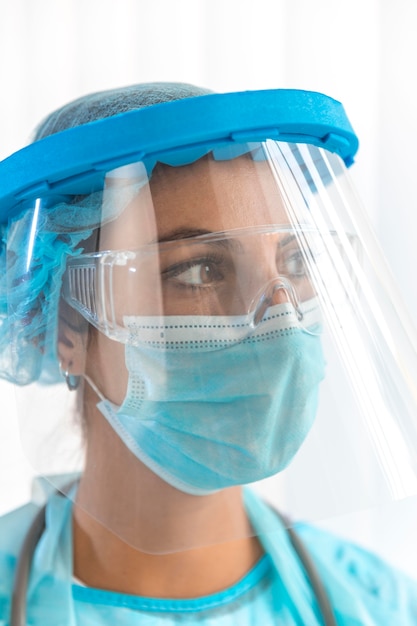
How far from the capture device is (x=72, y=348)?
1.09 metres

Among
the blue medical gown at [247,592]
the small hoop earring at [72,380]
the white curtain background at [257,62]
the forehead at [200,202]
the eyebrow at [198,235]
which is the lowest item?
the blue medical gown at [247,592]

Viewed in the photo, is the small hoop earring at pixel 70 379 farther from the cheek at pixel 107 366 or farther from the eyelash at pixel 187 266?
the eyelash at pixel 187 266

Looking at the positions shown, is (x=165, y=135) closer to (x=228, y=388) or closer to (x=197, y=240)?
(x=197, y=240)

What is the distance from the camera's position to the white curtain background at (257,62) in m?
1.69

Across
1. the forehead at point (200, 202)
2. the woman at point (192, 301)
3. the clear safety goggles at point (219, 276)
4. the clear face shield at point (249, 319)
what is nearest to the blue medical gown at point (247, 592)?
the woman at point (192, 301)

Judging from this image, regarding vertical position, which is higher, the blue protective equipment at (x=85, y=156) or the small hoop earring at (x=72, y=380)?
the blue protective equipment at (x=85, y=156)

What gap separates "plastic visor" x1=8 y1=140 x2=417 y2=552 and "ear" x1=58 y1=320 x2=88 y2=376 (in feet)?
0.11

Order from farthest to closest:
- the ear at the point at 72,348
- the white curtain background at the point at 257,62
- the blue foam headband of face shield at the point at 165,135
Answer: the white curtain background at the point at 257,62 < the ear at the point at 72,348 < the blue foam headband of face shield at the point at 165,135

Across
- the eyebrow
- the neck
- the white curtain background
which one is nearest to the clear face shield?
the eyebrow

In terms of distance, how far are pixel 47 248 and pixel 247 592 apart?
2.10 feet

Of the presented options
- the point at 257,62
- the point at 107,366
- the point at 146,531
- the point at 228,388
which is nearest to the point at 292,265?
the point at 228,388

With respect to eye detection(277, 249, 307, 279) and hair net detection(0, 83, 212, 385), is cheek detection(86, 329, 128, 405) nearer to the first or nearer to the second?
hair net detection(0, 83, 212, 385)

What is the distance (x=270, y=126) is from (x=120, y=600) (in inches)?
29.2

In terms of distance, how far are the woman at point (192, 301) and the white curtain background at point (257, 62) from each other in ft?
2.02
